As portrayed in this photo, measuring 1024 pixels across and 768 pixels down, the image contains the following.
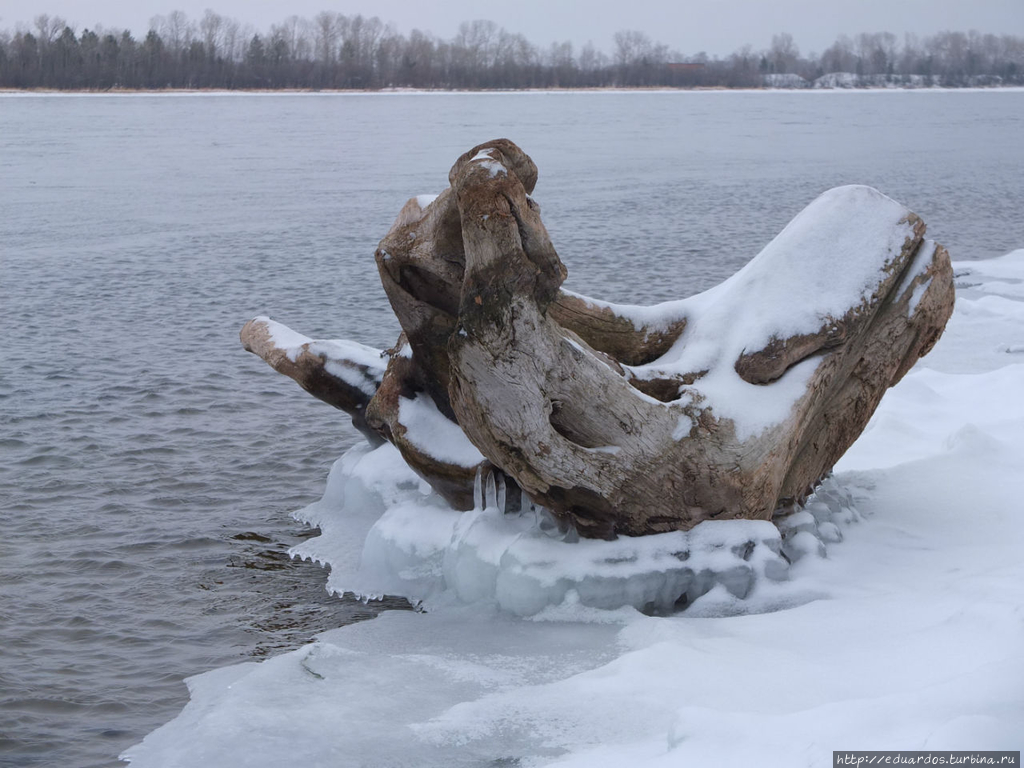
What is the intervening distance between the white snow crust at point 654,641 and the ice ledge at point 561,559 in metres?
0.01

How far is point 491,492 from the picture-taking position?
627 centimetres

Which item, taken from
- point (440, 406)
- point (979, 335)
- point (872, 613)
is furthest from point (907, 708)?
point (979, 335)

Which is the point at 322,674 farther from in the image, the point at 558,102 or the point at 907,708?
the point at 558,102

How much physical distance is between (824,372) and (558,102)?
6691 centimetres

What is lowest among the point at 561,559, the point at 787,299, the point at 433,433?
the point at 561,559

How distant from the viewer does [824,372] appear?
629cm

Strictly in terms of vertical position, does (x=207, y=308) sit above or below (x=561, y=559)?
above

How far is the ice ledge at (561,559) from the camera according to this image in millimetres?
5820

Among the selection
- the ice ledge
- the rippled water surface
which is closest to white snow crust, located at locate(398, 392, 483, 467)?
the ice ledge

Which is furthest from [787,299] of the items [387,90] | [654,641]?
[387,90]

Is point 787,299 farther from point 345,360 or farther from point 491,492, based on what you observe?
point 345,360

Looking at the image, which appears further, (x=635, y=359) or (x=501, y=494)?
(x=635, y=359)

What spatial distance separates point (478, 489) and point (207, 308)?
885 cm

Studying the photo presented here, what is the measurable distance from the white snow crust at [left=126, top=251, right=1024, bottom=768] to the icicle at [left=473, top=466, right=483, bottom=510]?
0.04m
